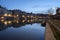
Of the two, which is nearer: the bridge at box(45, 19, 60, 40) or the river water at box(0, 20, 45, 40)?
the bridge at box(45, 19, 60, 40)

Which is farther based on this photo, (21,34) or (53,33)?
(21,34)

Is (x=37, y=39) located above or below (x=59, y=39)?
below

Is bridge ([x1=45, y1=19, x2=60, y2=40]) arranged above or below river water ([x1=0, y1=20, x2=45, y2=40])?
above

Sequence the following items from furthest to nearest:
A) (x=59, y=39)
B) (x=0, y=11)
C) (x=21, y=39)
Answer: (x=0, y=11) → (x=21, y=39) → (x=59, y=39)

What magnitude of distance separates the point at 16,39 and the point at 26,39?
1.35 m

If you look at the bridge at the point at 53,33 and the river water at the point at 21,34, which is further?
the river water at the point at 21,34

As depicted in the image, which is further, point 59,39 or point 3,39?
point 3,39

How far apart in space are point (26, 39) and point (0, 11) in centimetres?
6815

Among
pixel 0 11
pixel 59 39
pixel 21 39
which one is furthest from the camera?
pixel 0 11

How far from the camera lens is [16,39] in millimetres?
16891

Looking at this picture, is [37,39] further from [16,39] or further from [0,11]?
[0,11]

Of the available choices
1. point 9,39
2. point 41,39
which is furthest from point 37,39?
point 9,39

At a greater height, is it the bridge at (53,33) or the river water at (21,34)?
the bridge at (53,33)

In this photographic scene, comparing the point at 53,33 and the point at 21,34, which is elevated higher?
the point at 53,33
